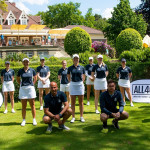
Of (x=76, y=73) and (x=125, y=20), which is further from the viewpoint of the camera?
(x=125, y=20)

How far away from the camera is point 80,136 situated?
20.3 ft

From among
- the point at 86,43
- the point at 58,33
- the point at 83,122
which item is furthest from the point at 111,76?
the point at 58,33

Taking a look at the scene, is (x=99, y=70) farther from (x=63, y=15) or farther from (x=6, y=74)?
(x=63, y=15)

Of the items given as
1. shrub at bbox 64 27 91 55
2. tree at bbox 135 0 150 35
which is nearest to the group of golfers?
shrub at bbox 64 27 91 55

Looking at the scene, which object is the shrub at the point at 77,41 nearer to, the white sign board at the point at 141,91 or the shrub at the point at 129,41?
the shrub at the point at 129,41

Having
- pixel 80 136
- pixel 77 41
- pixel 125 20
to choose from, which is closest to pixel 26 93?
pixel 80 136

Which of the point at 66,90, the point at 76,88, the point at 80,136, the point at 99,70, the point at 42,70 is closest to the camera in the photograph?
the point at 80,136

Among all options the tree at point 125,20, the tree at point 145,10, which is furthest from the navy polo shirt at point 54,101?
the tree at point 145,10

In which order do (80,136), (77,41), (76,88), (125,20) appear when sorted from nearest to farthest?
(80,136) < (76,88) < (77,41) < (125,20)

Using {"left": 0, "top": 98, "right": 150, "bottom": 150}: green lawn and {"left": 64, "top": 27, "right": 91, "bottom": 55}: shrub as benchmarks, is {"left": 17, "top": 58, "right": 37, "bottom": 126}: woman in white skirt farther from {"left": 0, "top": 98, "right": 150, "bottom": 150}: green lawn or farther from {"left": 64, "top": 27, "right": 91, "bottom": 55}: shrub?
{"left": 64, "top": 27, "right": 91, "bottom": 55}: shrub

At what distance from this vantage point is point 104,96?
6461mm

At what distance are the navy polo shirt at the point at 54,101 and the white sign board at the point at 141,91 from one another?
481 cm

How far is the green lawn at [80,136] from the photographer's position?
18.1ft

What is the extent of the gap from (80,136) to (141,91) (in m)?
4.99
